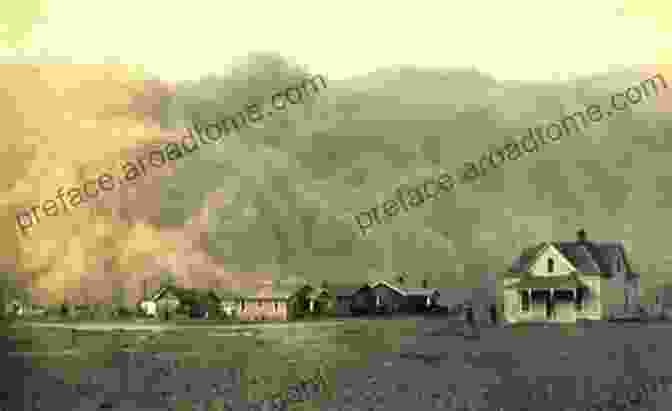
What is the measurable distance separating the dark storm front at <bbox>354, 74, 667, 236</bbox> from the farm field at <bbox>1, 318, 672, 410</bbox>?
0.98 m

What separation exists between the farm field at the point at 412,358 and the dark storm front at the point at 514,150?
98cm

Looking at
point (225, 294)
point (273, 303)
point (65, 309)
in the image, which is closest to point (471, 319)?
point (273, 303)

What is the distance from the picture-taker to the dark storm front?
7090mm

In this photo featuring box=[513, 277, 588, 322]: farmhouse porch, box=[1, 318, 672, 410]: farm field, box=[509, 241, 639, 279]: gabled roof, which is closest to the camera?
box=[1, 318, 672, 410]: farm field

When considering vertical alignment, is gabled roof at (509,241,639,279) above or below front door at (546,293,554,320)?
above

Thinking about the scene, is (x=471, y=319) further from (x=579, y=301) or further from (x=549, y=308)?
(x=579, y=301)

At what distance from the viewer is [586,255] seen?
7.01 m

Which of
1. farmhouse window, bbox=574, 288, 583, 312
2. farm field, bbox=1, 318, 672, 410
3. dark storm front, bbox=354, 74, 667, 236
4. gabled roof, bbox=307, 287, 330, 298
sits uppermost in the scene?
dark storm front, bbox=354, 74, 667, 236

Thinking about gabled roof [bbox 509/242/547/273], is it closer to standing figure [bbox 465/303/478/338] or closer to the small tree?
standing figure [bbox 465/303/478/338]

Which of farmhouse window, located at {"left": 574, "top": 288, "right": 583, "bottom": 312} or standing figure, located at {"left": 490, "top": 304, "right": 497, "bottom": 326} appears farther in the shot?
standing figure, located at {"left": 490, "top": 304, "right": 497, "bottom": 326}

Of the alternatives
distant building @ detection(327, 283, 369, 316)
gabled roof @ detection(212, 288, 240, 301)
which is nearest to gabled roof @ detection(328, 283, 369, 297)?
distant building @ detection(327, 283, 369, 316)

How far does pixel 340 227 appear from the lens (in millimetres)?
7121

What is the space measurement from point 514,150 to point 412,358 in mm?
2010

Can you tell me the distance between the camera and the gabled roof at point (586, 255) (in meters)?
6.88
